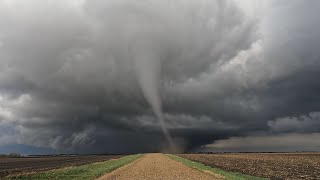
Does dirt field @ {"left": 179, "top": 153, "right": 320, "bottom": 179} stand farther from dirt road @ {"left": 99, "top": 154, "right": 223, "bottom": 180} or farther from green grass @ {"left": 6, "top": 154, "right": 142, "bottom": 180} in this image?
green grass @ {"left": 6, "top": 154, "right": 142, "bottom": 180}

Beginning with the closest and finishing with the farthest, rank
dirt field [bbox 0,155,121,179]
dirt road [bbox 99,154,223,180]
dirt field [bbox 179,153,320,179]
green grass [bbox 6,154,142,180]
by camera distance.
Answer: dirt road [bbox 99,154,223,180] → green grass [bbox 6,154,142,180] → dirt field [bbox 179,153,320,179] → dirt field [bbox 0,155,121,179]

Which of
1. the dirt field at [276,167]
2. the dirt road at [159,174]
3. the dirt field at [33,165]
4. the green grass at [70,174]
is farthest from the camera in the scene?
the dirt field at [33,165]

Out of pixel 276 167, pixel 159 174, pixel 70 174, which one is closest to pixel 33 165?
pixel 70 174

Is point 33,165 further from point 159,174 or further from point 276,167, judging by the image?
point 276,167

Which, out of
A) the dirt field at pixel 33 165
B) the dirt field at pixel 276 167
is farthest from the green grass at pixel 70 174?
the dirt field at pixel 276 167

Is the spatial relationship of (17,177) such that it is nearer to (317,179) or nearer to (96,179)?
(96,179)

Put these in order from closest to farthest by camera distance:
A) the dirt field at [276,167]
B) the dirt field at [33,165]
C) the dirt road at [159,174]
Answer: the dirt road at [159,174]
the dirt field at [276,167]
the dirt field at [33,165]

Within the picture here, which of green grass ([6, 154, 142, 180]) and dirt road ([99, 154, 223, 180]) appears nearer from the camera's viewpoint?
dirt road ([99, 154, 223, 180])

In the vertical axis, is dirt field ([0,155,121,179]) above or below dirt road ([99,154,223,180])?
above

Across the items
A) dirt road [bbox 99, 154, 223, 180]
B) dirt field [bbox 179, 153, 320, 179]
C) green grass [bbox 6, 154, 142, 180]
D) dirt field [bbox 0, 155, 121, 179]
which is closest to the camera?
dirt road [bbox 99, 154, 223, 180]

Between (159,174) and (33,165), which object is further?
(33,165)

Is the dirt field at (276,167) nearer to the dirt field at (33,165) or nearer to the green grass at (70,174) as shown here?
the green grass at (70,174)

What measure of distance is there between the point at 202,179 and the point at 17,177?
70.1 ft

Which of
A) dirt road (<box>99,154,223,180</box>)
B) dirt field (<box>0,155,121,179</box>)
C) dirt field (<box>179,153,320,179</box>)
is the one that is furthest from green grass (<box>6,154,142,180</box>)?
dirt field (<box>179,153,320,179</box>)
